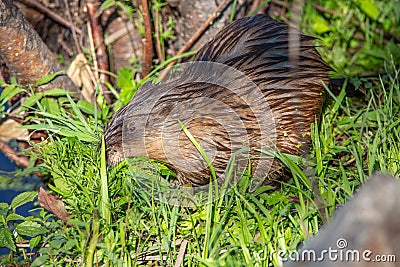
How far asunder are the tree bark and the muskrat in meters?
0.79

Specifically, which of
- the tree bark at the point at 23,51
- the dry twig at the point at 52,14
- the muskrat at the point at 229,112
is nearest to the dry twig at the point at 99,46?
the dry twig at the point at 52,14

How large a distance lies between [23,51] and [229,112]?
1.32 m

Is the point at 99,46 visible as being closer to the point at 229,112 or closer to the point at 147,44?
the point at 147,44

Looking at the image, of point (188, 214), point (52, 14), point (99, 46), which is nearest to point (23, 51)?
point (99, 46)

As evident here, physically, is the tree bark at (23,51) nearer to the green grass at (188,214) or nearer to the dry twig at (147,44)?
the dry twig at (147,44)

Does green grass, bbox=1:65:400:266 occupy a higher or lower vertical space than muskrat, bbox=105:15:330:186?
lower

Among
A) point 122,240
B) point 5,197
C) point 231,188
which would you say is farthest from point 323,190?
point 5,197

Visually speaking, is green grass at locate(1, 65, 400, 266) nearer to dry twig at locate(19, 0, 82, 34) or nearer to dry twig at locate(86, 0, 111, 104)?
dry twig at locate(86, 0, 111, 104)

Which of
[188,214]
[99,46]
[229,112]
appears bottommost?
[188,214]

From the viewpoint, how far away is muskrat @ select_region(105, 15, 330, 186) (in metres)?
2.94

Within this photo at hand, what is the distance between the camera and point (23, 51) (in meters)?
3.52

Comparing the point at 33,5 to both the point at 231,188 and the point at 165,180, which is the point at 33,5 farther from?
the point at 231,188

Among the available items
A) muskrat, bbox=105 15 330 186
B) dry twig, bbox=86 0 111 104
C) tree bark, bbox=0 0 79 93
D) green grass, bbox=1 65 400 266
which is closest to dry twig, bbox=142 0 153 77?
dry twig, bbox=86 0 111 104

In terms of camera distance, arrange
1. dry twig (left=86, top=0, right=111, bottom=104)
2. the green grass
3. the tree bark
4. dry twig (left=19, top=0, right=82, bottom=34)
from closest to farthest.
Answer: the green grass
the tree bark
dry twig (left=86, top=0, right=111, bottom=104)
dry twig (left=19, top=0, right=82, bottom=34)
